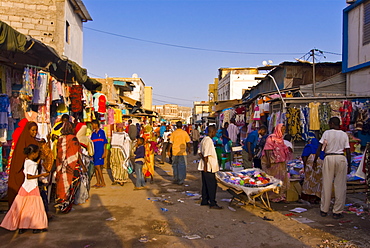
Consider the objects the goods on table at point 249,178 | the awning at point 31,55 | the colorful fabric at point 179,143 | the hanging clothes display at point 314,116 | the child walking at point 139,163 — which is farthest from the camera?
the hanging clothes display at point 314,116

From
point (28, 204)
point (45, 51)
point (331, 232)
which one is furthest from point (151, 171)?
point (331, 232)

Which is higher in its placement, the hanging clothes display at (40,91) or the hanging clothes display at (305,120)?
the hanging clothes display at (40,91)

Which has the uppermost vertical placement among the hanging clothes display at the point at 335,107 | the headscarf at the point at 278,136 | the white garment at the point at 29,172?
the hanging clothes display at the point at 335,107

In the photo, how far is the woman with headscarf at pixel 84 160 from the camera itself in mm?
7264

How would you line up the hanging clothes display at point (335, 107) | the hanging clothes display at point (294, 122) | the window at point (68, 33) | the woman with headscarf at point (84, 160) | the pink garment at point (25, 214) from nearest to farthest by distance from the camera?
the pink garment at point (25, 214) → the woman with headscarf at point (84, 160) → the hanging clothes display at point (335, 107) → the hanging clothes display at point (294, 122) → the window at point (68, 33)

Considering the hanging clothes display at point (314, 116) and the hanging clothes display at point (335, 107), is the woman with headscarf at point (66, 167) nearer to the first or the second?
the hanging clothes display at point (314, 116)

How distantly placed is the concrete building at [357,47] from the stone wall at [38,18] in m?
12.8

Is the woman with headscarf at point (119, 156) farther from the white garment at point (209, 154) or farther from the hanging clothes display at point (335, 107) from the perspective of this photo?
the hanging clothes display at point (335, 107)

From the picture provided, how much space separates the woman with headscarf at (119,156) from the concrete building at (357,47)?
9571mm

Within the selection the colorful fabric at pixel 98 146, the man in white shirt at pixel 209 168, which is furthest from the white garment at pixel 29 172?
Answer: the colorful fabric at pixel 98 146

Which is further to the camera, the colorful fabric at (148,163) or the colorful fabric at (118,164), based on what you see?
the colorful fabric at (148,163)

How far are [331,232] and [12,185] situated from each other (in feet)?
17.7

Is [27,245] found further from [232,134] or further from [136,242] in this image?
[232,134]

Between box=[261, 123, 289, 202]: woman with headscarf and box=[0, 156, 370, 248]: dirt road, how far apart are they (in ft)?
1.17
